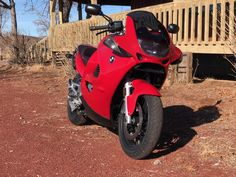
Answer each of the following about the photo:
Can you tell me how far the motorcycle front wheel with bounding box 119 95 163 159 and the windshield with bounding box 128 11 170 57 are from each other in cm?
50

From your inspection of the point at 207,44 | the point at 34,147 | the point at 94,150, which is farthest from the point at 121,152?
the point at 207,44

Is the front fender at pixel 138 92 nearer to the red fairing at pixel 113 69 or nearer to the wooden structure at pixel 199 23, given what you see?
the red fairing at pixel 113 69

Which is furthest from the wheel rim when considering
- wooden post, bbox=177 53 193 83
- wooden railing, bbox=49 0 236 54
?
wooden post, bbox=177 53 193 83

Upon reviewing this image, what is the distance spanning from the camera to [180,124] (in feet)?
20.9

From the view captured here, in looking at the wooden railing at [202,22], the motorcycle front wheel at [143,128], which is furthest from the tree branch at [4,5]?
the motorcycle front wheel at [143,128]

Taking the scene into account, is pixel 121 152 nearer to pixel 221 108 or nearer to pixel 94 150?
pixel 94 150

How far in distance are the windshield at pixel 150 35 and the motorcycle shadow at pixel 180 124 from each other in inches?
45.3

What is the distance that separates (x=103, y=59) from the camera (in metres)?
5.32

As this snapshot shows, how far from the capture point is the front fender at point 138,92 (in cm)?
474

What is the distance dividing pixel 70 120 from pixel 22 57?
1444 cm

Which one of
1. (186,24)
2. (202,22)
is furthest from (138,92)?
(202,22)

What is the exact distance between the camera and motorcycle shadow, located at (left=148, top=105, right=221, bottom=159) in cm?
533

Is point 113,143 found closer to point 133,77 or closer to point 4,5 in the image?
point 133,77

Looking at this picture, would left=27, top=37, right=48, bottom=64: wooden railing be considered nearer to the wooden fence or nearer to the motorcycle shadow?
the wooden fence
